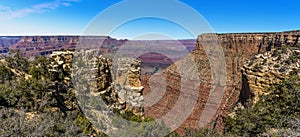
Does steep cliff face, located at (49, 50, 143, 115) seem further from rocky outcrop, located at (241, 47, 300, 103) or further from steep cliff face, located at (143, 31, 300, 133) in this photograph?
rocky outcrop, located at (241, 47, 300, 103)

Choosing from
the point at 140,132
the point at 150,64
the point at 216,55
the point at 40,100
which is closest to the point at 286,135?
the point at 140,132

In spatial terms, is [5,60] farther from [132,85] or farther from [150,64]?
[150,64]

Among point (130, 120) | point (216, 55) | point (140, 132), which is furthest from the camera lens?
point (216, 55)

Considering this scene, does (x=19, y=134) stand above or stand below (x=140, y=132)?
above

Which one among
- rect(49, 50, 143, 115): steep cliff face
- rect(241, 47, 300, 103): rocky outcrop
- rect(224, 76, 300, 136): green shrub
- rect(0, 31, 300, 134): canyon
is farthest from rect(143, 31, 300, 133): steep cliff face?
rect(224, 76, 300, 136): green shrub

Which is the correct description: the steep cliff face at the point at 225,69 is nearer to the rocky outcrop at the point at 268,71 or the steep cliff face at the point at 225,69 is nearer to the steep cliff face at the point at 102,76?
the steep cliff face at the point at 102,76

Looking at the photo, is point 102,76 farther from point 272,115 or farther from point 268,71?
point 272,115

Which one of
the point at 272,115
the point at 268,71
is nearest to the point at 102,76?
the point at 268,71
